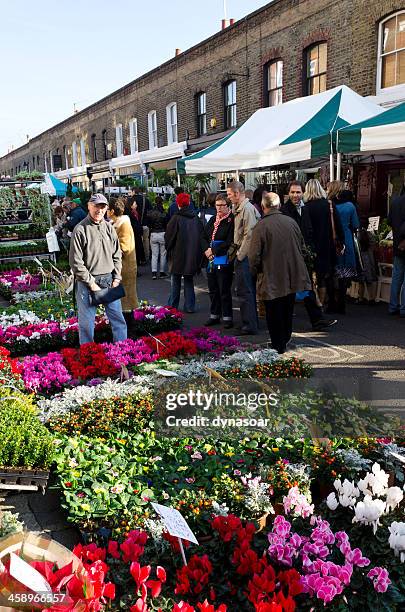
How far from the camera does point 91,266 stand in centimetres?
619

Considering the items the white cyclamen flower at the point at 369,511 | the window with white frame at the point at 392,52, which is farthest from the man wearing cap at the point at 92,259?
the window with white frame at the point at 392,52

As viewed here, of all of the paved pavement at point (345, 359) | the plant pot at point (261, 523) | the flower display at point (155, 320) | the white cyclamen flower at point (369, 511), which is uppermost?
the white cyclamen flower at point (369, 511)

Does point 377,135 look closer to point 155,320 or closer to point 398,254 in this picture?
point 398,254

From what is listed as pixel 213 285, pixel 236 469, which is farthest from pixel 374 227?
pixel 236 469

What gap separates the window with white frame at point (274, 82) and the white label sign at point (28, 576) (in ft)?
55.6

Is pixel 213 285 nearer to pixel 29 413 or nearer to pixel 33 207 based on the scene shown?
pixel 29 413

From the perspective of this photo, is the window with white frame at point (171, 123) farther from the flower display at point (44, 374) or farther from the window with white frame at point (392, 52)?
the flower display at point (44, 374)

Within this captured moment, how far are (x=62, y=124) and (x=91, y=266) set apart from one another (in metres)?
41.9

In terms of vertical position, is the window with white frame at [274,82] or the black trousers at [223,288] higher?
the window with white frame at [274,82]

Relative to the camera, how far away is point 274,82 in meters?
17.6

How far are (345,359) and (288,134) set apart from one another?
16.7ft

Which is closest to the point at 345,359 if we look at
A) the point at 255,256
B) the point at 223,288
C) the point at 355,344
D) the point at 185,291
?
the point at 355,344

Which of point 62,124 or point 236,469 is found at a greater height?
point 62,124

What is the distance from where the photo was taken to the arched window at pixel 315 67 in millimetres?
15219
